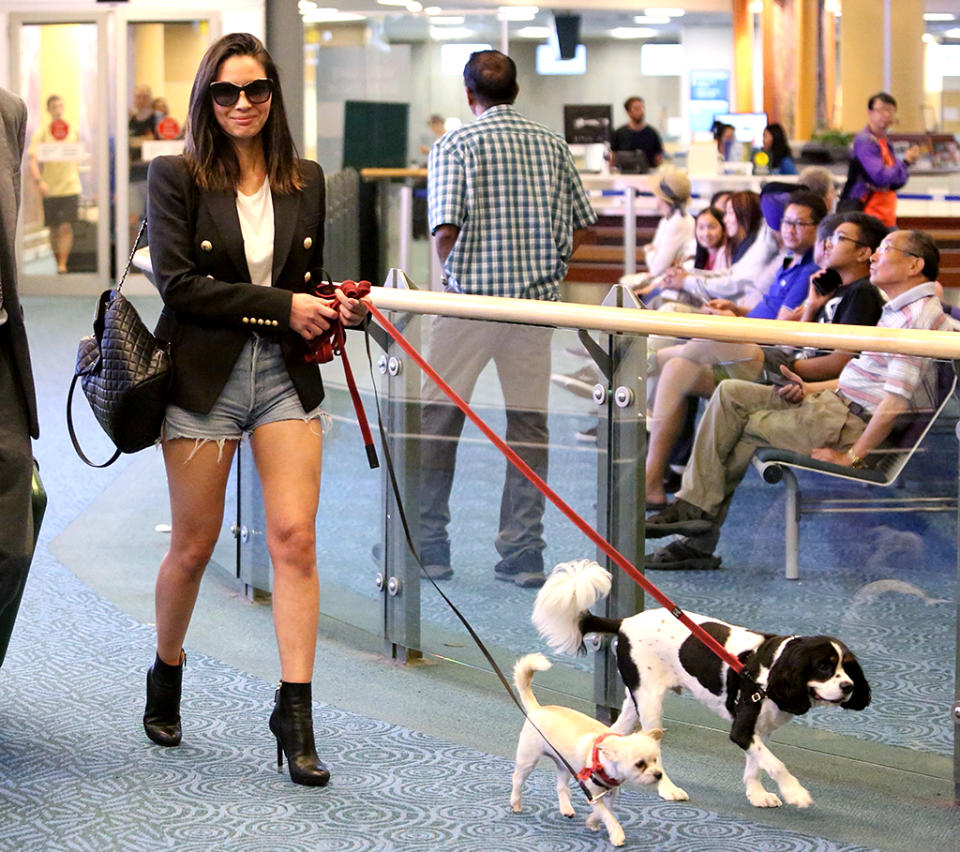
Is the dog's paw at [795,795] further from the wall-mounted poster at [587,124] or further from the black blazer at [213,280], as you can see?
the wall-mounted poster at [587,124]

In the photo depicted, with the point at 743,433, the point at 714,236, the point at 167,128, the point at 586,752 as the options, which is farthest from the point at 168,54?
the point at 586,752

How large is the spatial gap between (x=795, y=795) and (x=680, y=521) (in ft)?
2.89

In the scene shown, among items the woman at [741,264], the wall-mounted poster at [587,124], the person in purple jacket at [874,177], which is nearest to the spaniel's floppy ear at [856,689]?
the woman at [741,264]

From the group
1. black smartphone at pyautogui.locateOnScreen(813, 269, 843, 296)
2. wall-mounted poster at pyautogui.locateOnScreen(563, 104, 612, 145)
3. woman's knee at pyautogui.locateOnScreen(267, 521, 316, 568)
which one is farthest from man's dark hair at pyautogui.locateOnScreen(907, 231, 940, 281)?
wall-mounted poster at pyautogui.locateOnScreen(563, 104, 612, 145)

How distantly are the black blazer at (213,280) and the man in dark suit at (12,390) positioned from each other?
27 centimetres

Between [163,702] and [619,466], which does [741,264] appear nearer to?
[619,466]

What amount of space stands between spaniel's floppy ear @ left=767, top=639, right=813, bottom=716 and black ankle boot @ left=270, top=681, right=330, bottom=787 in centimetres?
94

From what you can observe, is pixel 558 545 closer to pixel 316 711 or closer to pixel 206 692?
pixel 316 711

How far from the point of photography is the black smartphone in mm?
5645

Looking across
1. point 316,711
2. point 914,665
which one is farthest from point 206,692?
point 914,665

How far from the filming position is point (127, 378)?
2953 millimetres

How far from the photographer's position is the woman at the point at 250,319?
2.97 metres

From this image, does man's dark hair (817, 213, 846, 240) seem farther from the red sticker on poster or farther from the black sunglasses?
the red sticker on poster

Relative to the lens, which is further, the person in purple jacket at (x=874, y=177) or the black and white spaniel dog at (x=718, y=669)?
the person in purple jacket at (x=874, y=177)
